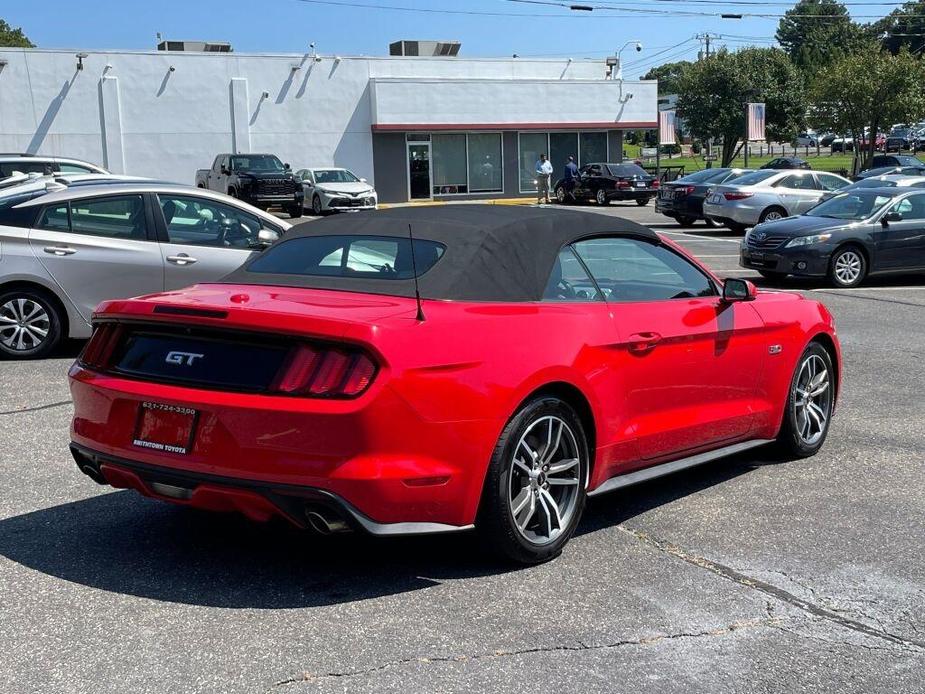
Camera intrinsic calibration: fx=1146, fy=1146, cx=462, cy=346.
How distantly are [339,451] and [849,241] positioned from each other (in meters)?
14.1

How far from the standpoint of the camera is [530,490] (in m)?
4.89

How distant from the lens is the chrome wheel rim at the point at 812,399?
6801mm

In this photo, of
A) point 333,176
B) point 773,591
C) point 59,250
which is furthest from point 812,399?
point 333,176

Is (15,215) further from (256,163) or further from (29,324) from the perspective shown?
(256,163)

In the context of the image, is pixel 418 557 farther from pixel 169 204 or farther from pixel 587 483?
pixel 169 204

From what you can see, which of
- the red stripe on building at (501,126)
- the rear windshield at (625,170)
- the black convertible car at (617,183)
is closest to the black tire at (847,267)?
the black convertible car at (617,183)

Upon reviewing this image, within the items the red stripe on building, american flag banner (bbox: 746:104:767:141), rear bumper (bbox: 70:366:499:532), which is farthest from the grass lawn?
rear bumper (bbox: 70:366:499:532)

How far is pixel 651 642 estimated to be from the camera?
415 centimetres

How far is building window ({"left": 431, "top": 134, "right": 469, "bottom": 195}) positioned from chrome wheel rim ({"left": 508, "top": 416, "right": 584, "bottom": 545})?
40.5 meters

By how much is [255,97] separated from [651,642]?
134ft

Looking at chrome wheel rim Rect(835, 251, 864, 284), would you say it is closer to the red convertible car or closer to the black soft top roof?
the red convertible car

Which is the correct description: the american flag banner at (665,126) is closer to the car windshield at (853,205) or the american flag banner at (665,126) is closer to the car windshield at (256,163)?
the car windshield at (256,163)

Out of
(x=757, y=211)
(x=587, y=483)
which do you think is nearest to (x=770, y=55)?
(x=757, y=211)

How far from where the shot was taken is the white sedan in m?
35.5
